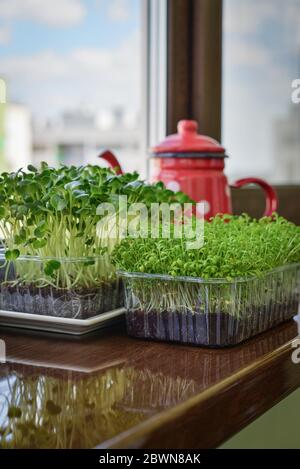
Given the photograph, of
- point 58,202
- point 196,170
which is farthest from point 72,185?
point 196,170

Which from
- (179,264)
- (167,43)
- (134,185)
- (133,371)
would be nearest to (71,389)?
(133,371)

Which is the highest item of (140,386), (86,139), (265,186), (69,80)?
(69,80)

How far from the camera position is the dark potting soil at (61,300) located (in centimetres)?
81

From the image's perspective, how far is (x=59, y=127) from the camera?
4.96 feet

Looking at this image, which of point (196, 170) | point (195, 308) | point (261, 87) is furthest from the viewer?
point (261, 87)

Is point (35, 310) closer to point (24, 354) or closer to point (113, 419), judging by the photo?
point (24, 354)

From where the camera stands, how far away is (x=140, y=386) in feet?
2.11

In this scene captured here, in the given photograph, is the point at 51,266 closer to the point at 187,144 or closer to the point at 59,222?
the point at 59,222

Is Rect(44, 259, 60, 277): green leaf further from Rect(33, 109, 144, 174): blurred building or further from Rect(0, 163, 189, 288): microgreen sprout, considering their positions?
Rect(33, 109, 144, 174): blurred building

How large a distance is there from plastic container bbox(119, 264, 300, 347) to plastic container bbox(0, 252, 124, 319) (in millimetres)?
49

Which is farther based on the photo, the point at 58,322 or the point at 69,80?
the point at 69,80

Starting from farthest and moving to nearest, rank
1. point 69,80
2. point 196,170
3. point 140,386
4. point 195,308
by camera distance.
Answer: point 69,80 < point 196,170 < point 195,308 < point 140,386

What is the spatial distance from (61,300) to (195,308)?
17cm

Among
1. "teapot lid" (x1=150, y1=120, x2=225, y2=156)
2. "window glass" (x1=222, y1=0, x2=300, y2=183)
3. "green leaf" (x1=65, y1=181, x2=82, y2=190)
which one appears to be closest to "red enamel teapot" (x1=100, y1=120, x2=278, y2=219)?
"teapot lid" (x1=150, y1=120, x2=225, y2=156)
